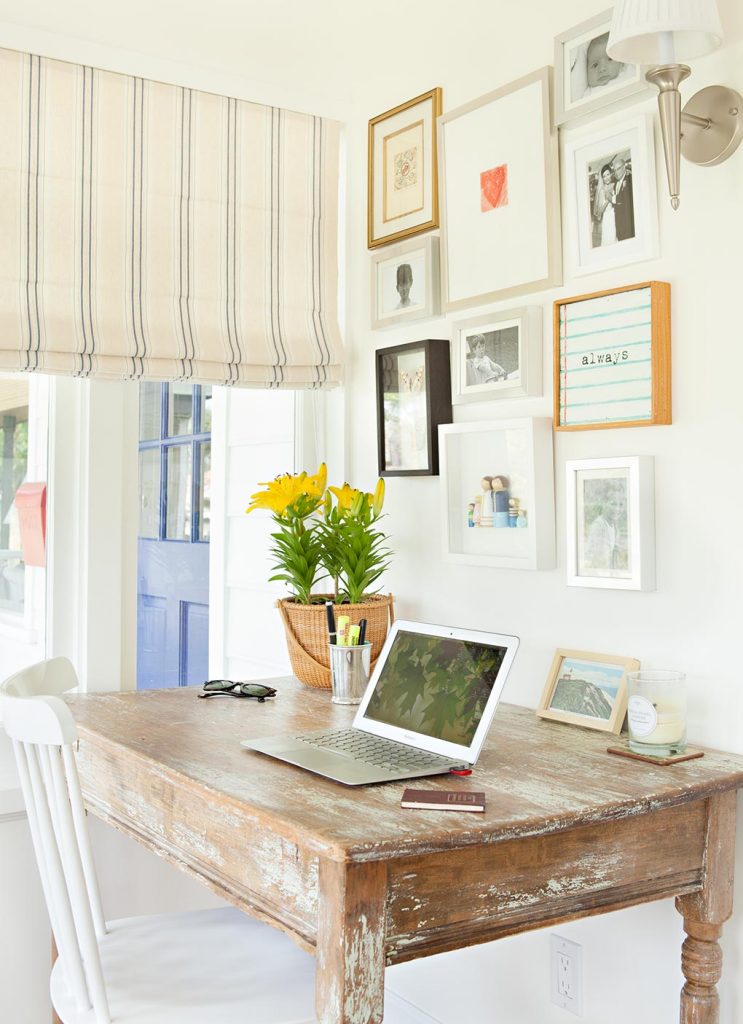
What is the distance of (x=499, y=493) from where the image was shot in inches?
78.5

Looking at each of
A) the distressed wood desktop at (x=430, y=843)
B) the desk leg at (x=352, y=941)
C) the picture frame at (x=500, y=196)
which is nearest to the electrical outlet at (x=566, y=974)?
the distressed wood desktop at (x=430, y=843)

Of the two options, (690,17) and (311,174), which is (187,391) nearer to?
(311,174)

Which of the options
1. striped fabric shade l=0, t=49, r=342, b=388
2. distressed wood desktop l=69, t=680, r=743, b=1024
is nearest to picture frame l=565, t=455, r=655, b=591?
distressed wood desktop l=69, t=680, r=743, b=1024

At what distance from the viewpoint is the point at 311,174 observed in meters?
2.48

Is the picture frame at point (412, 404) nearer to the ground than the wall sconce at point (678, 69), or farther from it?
nearer to the ground

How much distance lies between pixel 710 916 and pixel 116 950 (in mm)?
911

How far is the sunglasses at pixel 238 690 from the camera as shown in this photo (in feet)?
6.62

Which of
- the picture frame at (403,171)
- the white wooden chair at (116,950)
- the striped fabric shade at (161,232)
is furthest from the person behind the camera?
the picture frame at (403,171)

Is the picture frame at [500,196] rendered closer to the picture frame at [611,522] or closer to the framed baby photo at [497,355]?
the framed baby photo at [497,355]

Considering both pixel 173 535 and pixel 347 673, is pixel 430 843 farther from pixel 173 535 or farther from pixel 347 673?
pixel 173 535

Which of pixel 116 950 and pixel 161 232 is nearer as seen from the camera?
pixel 116 950

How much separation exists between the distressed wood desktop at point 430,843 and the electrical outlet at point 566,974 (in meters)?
0.21

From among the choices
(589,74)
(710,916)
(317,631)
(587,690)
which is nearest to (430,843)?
(710,916)

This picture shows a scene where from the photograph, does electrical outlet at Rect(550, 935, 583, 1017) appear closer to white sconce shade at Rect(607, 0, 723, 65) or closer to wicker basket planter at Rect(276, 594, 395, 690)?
wicker basket planter at Rect(276, 594, 395, 690)
